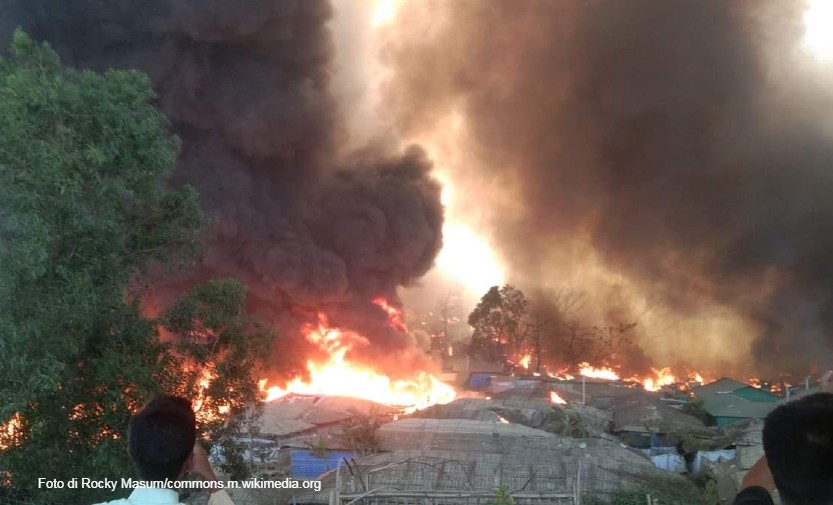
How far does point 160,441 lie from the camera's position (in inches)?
142

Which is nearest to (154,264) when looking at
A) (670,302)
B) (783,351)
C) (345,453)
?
(345,453)

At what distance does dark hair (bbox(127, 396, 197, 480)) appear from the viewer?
355cm

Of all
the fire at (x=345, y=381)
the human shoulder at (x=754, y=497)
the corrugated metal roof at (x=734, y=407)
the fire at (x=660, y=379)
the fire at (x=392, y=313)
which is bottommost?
the human shoulder at (x=754, y=497)

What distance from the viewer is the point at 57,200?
278 inches

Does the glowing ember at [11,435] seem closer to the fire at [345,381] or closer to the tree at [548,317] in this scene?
the fire at [345,381]

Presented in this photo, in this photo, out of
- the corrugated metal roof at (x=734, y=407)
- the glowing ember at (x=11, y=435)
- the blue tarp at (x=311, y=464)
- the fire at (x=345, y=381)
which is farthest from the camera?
the fire at (x=345, y=381)

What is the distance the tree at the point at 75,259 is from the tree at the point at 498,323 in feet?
135

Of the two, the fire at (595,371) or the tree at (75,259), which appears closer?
the tree at (75,259)

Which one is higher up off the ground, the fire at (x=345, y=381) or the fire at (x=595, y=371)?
the fire at (x=595, y=371)

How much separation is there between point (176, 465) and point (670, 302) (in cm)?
4750

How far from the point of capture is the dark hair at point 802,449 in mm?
2850

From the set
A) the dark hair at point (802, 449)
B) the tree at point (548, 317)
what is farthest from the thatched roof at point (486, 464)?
the tree at point (548, 317)

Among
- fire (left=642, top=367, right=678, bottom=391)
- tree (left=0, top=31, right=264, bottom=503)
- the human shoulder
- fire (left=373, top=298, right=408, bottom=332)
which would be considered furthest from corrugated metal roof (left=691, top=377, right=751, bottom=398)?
the human shoulder

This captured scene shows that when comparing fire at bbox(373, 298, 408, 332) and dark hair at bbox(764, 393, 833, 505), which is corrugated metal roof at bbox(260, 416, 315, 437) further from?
dark hair at bbox(764, 393, 833, 505)
